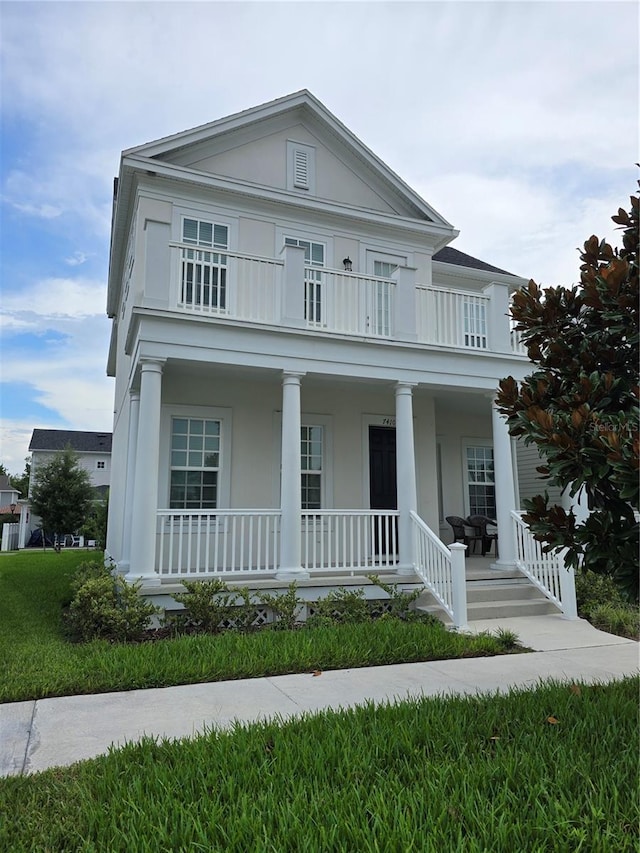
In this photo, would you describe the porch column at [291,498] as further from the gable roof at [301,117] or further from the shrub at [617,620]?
the gable roof at [301,117]

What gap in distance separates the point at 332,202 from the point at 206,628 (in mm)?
7843

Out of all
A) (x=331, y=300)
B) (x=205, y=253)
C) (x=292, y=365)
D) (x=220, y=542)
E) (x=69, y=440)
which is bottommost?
(x=220, y=542)

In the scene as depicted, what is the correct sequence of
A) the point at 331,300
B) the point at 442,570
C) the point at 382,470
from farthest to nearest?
the point at 382,470, the point at 331,300, the point at 442,570

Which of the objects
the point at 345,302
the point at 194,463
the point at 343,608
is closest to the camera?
the point at 343,608

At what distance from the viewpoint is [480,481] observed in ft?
41.3

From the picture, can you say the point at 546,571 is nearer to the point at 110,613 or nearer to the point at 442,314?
the point at 442,314

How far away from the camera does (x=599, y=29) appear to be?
3.56 meters

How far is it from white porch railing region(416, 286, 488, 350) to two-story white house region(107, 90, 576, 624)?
4 cm

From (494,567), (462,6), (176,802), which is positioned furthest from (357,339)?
(176,802)

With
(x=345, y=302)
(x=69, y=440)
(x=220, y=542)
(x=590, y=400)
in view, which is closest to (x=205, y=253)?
(x=345, y=302)

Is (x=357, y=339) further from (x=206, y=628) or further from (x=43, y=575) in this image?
(x=43, y=575)

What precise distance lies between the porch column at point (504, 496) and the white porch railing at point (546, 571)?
0.36ft

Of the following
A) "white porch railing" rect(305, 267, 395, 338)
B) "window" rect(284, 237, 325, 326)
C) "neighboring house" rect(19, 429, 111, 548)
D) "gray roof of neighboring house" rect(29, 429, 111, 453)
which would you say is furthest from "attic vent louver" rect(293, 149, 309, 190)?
"gray roof of neighboring house" rect(29, 429, 111, 453)

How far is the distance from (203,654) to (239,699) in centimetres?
118
